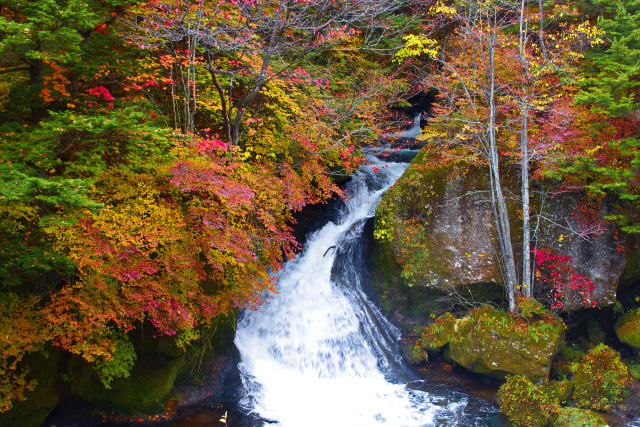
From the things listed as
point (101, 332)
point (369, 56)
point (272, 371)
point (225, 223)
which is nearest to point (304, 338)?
point (272, 371)

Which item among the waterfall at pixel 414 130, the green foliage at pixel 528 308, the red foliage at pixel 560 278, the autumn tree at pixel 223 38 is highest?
the waterfall at pixel 414 130

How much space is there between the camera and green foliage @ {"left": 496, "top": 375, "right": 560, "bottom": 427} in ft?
22.9

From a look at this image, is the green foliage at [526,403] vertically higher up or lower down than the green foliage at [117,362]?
lower down

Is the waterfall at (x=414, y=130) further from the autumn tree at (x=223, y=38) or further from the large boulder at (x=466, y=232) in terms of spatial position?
the autumn tree at (x=223, y=38)

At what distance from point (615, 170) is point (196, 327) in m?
9.48

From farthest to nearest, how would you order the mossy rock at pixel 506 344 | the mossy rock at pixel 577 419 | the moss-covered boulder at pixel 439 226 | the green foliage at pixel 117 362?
the moss-covered boulder at pixel 439 226
the mossy rock at pixel 506 344
the mossy rock at pixel 577 419
the green foliage at pixel 117 362

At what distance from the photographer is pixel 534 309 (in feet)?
28.2

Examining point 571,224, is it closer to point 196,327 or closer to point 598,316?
point 598,316

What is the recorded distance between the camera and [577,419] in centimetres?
661

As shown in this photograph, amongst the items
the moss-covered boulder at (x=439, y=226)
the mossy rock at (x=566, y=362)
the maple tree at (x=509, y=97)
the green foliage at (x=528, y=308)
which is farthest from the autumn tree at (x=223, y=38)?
the mossy rock at (x=566, y=362)

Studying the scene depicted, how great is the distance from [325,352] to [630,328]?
744cm

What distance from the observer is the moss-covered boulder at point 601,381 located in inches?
299

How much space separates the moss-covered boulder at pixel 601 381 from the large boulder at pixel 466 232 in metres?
1.57

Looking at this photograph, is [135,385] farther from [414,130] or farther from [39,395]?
[414,130]
